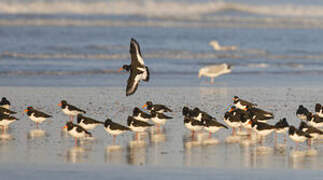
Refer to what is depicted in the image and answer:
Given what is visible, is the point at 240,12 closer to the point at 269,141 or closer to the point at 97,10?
the point at 97,10

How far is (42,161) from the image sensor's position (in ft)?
35.5

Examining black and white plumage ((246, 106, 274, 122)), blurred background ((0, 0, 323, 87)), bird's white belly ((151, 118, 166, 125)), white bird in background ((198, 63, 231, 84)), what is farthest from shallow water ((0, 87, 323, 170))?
white bird in background ((198, 63, 231, 84))

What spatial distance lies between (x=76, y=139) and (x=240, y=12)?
9027 centimetres

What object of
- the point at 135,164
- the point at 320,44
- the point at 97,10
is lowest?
the point at 135,164

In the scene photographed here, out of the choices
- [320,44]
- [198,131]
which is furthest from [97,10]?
[198,131]

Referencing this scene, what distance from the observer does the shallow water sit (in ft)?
36.0

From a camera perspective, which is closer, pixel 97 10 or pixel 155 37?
pixel 155 37

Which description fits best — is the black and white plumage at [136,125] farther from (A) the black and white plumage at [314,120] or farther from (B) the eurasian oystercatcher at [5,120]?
(A) the black and white plumage at [314,120]

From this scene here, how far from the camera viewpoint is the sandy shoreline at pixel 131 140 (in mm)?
10891

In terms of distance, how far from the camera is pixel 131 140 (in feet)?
42.5

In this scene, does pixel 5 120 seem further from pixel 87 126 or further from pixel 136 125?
pixel 136 125

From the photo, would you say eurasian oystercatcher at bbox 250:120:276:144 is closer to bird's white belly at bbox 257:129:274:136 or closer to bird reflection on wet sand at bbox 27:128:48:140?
bird's white belly at bbox 257:129:274:136

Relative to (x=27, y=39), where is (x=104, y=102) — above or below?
below

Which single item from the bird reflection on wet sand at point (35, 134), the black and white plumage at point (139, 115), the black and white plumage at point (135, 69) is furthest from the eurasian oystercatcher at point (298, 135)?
the bird reflection on wet sand at point (35, 134)
